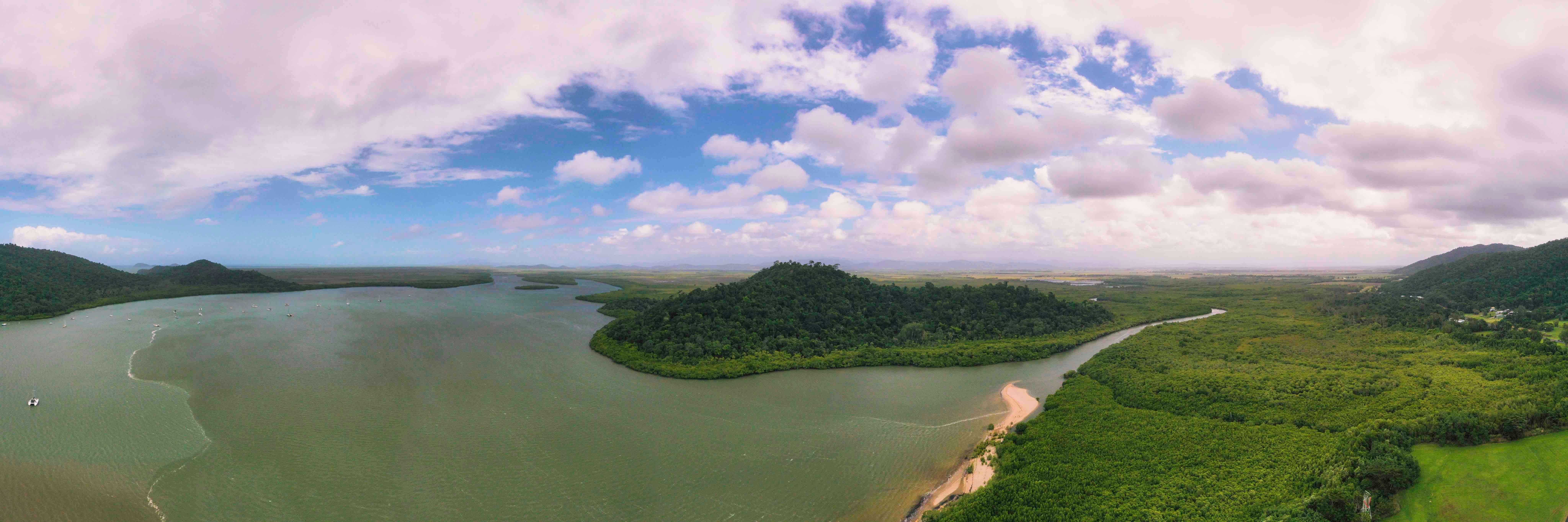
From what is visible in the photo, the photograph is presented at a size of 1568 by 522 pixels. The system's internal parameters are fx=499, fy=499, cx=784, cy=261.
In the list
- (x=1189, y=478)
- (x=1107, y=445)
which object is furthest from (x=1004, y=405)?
(x=1189, y=478)

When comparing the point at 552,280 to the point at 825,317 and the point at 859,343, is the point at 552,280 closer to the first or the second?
the point at 825,317

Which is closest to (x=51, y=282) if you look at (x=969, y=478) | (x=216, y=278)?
(x=216, y=278)

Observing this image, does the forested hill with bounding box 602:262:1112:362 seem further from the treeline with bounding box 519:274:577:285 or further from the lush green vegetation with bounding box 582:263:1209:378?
the treeline with bounding box 519:274:577:285

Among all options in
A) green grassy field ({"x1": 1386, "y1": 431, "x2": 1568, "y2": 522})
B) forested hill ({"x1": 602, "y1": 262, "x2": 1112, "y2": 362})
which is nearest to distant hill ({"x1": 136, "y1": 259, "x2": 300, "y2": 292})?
forested hill ({"x1": 602, "y1": 262, "x2": 1112, "y2": 362})

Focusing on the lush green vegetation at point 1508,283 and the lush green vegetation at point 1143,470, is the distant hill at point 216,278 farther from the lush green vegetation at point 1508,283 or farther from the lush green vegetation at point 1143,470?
the lush green vegetation at point 1508,283

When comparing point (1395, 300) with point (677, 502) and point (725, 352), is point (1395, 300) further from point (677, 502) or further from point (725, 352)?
point (677, 502)
